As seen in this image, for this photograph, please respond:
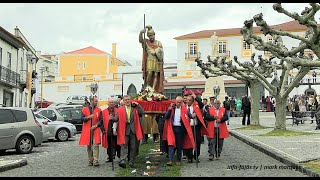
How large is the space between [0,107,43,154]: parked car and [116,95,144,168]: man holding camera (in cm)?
503

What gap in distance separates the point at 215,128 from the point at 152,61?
3752mm

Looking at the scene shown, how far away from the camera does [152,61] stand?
16.3 m

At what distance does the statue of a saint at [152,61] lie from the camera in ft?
53.1

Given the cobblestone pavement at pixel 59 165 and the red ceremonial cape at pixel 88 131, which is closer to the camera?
the cobblestone pavement at pixel 59 165

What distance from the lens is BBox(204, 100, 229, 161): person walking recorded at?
13508 millimetres

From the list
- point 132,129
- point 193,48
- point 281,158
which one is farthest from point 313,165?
point 193,48

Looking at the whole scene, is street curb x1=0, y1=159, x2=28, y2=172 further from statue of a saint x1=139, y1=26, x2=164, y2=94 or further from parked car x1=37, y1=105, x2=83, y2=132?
parked car x1=37, y1=105, x2=83, y2=132

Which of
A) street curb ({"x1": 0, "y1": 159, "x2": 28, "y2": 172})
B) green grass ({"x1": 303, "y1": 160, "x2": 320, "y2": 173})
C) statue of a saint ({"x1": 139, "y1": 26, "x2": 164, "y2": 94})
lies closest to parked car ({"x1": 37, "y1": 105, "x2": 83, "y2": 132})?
statue of a saint ({"x1": 139, "y1": 26, "x2": 164, "y2": 94})

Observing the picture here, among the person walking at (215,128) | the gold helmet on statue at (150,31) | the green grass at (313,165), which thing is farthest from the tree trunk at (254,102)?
the green grass at (313,165)

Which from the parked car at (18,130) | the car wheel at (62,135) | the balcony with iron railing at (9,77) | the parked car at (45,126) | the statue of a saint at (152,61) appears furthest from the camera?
the balcony with iron railing at (9,77)

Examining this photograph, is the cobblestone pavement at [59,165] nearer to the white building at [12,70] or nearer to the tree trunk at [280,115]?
the tree trunk at [280,115]

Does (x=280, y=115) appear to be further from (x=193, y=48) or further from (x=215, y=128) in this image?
(x=193, y=48)

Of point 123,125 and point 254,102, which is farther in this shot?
point 254,102

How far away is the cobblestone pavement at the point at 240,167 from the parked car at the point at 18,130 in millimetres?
5657
